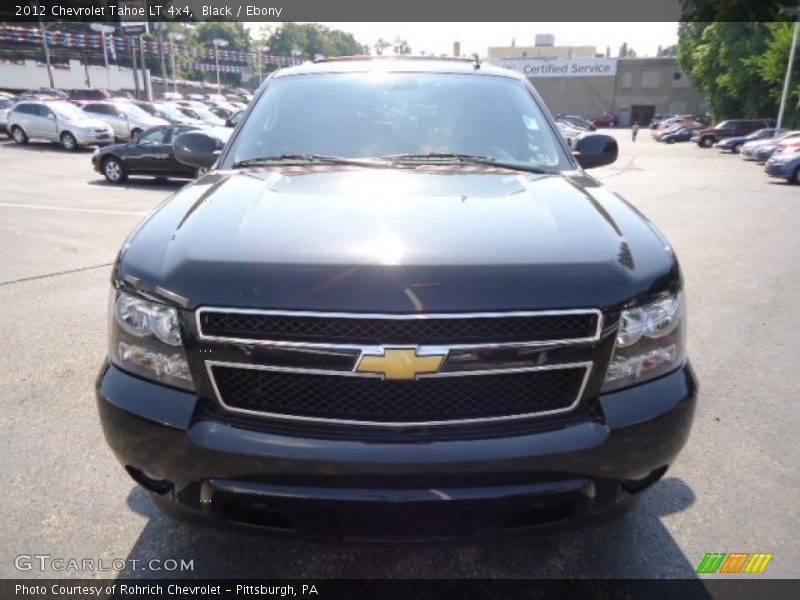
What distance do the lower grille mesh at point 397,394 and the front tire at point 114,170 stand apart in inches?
559

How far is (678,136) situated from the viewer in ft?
151

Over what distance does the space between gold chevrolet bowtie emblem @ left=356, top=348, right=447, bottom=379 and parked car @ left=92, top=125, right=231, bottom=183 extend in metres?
13.0

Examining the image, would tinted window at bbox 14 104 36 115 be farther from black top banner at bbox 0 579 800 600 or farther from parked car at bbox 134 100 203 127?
black top banner at bbox 0 579 800 600

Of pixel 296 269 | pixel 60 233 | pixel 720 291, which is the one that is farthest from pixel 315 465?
pixel 60 233

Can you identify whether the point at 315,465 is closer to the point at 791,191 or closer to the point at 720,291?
the point at 720,291

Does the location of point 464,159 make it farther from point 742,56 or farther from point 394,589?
point 742,56

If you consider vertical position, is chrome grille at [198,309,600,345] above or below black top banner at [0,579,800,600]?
above

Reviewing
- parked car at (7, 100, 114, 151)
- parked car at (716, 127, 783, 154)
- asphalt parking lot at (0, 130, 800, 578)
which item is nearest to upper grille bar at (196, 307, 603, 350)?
asphalt parking lot at (0, 130, 800, 578)

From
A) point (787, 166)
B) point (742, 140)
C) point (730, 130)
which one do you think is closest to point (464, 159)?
point (787, 166)

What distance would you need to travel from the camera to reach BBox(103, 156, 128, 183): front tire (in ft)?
46.8

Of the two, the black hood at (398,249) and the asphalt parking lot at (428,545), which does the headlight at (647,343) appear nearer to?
the black hood at (398,249)

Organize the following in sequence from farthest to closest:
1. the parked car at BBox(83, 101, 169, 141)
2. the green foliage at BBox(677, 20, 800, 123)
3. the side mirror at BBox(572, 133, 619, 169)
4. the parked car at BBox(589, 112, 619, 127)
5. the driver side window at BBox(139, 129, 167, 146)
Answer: the parked car at BBox(589, 112, 619, 127) < the green foliage at BBox(677, 20, 800, 123) < the parked car at BBox(83, 101, 169, 141) < the driver side window at BBox(139, 129, 167, 146) < the side mirror at BBox(572, 133, 619, 169)

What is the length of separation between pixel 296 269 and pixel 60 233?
8.13m
